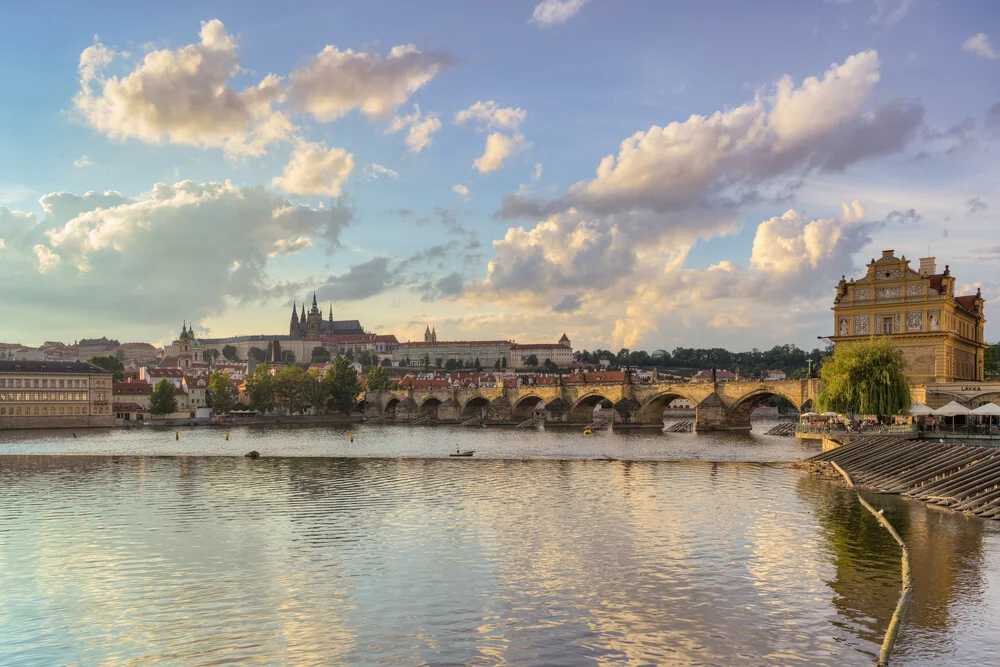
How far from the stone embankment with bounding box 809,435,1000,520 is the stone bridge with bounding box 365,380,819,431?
110 ft

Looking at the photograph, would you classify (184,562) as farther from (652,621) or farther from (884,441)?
(884,441)

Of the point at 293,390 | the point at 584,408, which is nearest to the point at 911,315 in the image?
the point at 584,408

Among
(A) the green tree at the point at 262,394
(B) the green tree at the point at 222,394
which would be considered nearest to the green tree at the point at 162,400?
(B) the green tree at the point at 222,394

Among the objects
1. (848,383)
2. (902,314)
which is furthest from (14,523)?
(902,314)

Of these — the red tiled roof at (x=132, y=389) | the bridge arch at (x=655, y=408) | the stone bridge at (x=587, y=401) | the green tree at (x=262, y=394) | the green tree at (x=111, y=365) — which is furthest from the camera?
the green tree at (x=111, y=365)

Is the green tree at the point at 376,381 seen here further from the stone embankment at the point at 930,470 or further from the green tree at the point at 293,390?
the stone embankment at the point at 930,470

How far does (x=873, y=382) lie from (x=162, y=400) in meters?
110

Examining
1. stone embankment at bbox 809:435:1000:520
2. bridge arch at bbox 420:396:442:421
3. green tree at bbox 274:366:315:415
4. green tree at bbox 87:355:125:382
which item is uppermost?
green tree at bbox 87:355:125:382

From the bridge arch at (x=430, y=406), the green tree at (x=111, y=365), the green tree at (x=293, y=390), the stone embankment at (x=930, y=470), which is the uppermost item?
the green tree at (x=111, y=365)

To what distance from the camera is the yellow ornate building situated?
62.0m

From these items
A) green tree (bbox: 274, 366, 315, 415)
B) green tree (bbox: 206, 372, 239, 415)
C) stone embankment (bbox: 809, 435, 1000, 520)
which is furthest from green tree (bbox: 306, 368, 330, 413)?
stone embankment (bbox: 809, 435, 1000, 520)

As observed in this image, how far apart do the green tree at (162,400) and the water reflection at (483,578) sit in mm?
99973

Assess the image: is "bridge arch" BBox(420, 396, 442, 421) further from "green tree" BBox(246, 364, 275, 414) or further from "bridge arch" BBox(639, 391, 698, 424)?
"bridge arch" BBox(639, 391, 698, 424)

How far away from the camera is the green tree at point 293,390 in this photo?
440 feet
